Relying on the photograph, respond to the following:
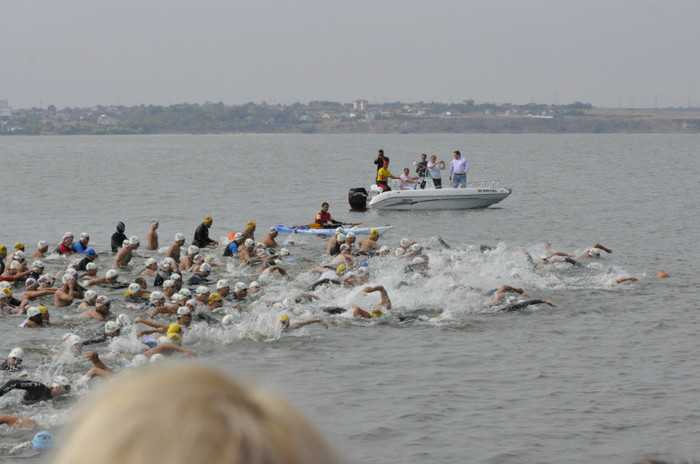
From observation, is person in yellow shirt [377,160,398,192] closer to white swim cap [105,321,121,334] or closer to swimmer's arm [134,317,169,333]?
swimmer's arm [134,317,169,333]

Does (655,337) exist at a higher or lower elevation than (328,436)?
lower

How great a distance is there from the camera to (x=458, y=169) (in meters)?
40.5

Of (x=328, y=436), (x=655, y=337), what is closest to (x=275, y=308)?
(x=655, y=337)

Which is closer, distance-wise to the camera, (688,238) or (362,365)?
(362,365)

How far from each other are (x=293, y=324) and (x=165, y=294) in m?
3.47

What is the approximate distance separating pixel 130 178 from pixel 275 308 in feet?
210

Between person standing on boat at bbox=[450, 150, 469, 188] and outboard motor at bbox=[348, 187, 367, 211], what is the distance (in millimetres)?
4573

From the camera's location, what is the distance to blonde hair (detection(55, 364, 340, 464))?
1.18 m

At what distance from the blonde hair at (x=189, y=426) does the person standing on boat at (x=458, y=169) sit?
38274mm

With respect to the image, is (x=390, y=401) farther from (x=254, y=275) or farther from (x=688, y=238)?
(x=688, y=238)

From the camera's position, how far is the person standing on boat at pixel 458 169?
4006cm

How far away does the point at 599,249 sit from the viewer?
102ft

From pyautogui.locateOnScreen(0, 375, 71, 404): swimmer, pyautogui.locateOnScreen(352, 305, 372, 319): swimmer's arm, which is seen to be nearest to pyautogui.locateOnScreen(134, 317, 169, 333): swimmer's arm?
pyautogui.locateOnScreen(0, 375, 71, 404): swimmer

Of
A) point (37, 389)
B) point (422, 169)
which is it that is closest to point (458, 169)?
point (422, 169)
